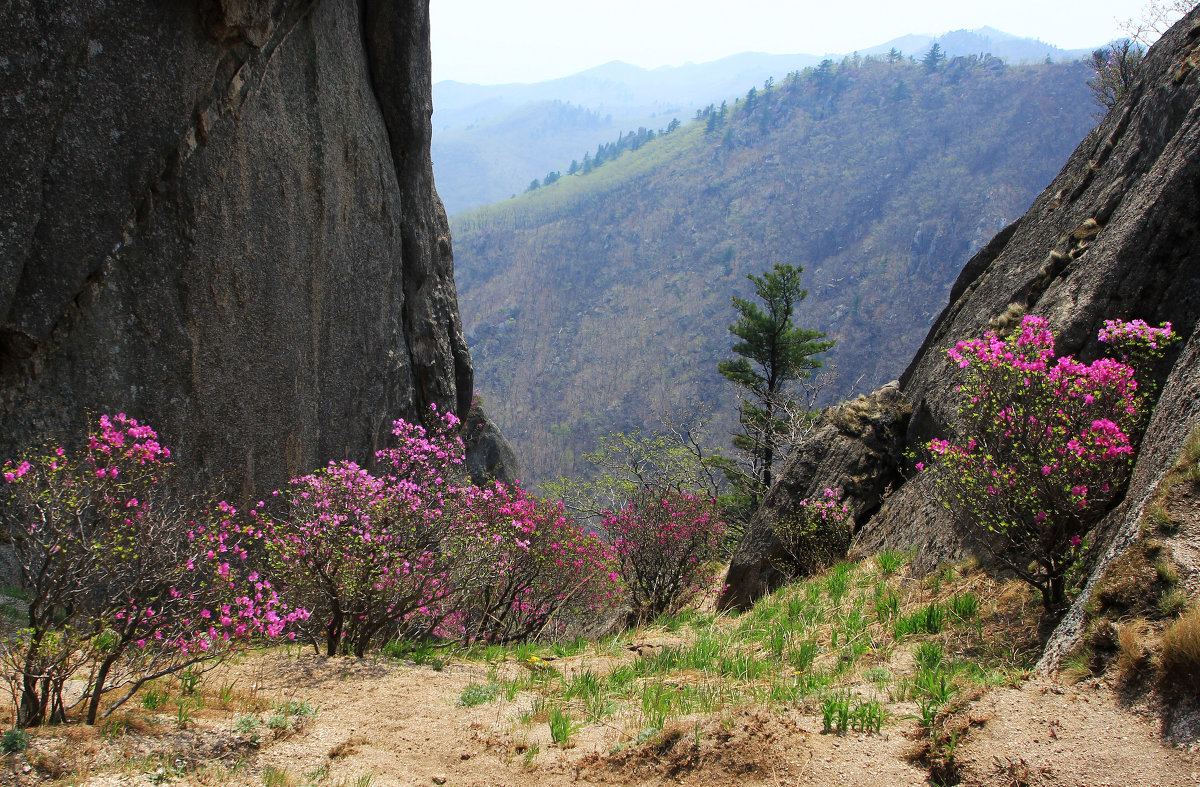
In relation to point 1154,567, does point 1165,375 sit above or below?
above

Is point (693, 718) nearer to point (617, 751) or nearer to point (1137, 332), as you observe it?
point (617, 751)

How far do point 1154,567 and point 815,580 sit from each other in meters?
5.00

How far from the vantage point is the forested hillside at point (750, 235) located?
12112 centimetres

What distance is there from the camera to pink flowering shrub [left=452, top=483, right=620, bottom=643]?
852cm

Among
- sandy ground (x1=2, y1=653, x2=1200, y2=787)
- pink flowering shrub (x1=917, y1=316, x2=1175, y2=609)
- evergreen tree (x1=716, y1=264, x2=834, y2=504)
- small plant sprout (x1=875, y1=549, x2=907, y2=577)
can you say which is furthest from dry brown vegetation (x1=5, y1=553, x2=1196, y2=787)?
evergreen tree (x1=716, y1=264, x2=834, y2=504)

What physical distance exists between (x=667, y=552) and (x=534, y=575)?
106 inches

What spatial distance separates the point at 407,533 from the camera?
6.40 m

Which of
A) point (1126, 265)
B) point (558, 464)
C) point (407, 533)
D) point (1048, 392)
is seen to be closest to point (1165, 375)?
point (1126, 265)

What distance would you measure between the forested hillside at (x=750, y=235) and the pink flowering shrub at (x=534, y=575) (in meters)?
87.1

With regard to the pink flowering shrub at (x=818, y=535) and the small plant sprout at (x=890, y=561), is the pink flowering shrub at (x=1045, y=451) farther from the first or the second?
the pink flowering shrub at (x=818, y=535)

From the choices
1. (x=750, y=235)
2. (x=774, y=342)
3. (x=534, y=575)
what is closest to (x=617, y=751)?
(x=534, y=575)

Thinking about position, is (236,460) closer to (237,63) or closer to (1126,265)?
(237,63)

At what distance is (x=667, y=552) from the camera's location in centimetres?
1191

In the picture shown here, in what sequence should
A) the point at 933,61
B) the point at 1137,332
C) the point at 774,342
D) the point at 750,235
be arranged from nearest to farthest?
the point at 1137,332, the point at 774,342, the point at 750,235, the point at 933,61
